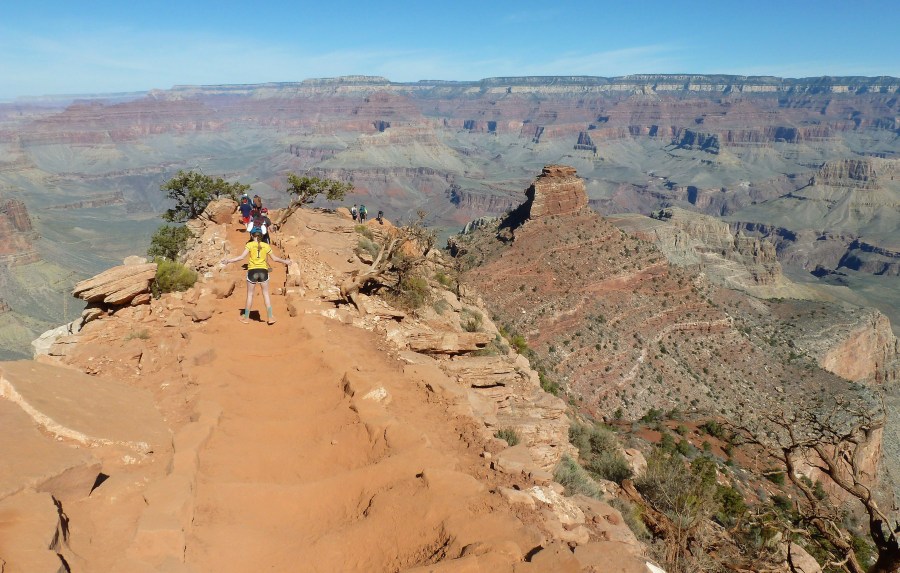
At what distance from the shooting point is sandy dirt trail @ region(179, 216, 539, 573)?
7.08 meters

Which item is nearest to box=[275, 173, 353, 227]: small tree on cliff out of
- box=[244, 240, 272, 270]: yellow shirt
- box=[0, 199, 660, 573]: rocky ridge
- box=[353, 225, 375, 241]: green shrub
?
box=[353, 225, 375, 241]: green shrub

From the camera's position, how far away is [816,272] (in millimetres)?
182500

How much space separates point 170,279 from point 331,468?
969 centimetres

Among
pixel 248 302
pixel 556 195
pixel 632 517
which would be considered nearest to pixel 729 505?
pixel 632 517

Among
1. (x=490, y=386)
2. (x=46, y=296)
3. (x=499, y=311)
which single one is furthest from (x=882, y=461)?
(x=46, y=296)

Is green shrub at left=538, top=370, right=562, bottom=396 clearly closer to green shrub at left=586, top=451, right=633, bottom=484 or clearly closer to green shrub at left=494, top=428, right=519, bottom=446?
green shrub at left=586, top=451, right=633, bottom=484

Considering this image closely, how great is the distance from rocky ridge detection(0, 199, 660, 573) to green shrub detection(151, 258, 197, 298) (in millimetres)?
688

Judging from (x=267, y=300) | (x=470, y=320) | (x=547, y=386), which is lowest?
(x=547, y=386)

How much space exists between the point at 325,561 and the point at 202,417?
13.3 feet

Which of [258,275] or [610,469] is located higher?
[258,275]

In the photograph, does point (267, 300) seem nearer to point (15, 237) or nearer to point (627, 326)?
point (627, 326)

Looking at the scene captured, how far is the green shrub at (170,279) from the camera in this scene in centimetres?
1567

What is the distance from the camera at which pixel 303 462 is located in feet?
30.3

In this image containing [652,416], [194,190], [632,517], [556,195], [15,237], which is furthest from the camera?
[15,237]
